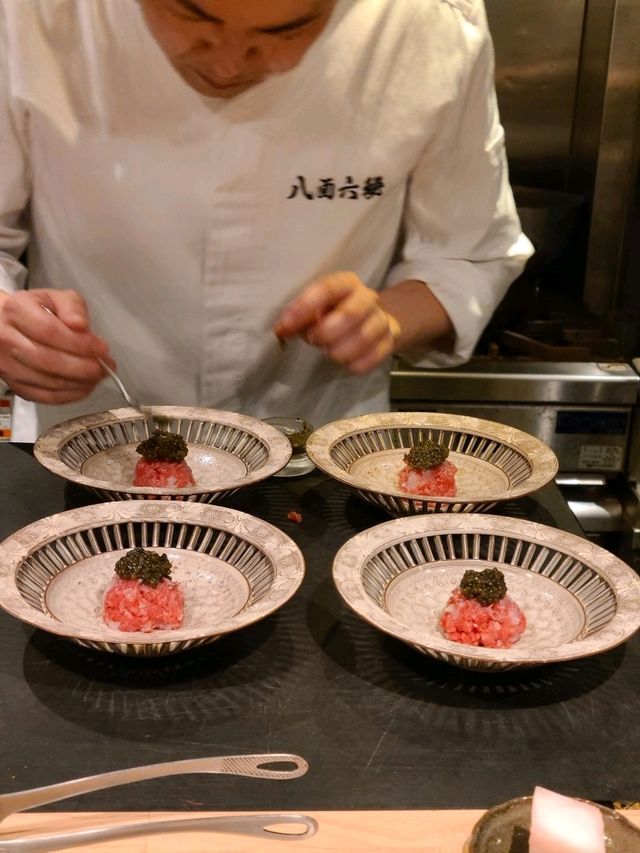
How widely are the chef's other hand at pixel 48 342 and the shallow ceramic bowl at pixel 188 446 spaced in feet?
0.43

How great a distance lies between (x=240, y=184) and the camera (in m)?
1.62

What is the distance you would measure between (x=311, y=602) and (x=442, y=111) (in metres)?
0.89

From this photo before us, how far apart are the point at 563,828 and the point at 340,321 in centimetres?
81

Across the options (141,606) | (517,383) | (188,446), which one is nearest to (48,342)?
(188,446)

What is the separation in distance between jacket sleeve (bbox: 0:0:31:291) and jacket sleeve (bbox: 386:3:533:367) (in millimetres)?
676

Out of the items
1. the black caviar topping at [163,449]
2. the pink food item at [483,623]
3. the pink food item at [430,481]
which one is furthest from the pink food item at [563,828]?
the black caviar topping at [163,449]

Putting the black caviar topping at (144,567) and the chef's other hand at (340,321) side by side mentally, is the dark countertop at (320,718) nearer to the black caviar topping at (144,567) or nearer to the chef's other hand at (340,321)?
the black caviar topping at (144,567)

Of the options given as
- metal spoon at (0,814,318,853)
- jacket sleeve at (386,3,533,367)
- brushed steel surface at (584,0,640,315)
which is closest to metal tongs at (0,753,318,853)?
metal spoon at (0,814,318,853)

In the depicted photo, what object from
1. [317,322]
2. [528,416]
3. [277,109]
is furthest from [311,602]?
[528,416]

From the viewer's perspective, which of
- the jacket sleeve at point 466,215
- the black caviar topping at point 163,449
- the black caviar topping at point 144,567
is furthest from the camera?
the jacket sleeve at point 466,215

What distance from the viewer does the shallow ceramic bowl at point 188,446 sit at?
1495mm

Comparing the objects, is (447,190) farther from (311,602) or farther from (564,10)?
→ (564,10)

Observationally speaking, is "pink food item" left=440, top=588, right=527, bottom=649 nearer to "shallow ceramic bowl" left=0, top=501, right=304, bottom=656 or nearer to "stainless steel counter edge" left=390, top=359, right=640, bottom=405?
"shallow ceramic bowl" left=0, top=501, right=304, bottom=656

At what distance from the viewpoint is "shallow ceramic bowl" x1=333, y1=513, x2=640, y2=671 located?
1.07m
